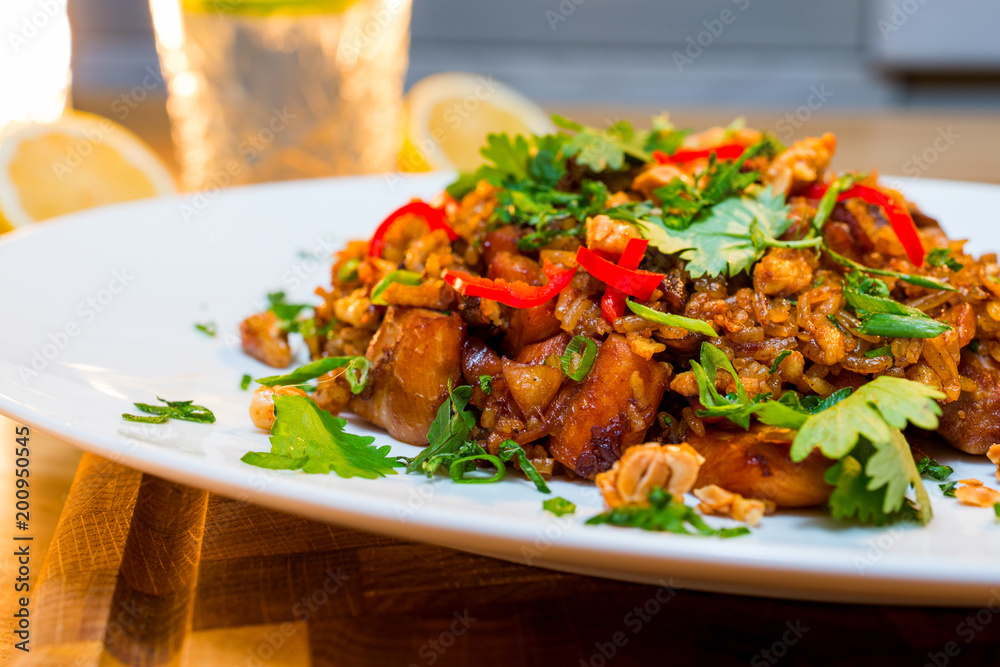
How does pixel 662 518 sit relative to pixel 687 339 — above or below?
below

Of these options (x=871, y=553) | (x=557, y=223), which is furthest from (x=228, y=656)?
(x=557, y=223)

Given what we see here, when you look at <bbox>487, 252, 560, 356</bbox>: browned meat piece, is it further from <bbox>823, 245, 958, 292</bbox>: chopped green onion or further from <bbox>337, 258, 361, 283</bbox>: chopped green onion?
<bbox>823, 245, 958, 292</bbox>: chopped green onion

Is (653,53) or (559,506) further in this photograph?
(653,53)

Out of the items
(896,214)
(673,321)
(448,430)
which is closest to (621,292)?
(673,321)

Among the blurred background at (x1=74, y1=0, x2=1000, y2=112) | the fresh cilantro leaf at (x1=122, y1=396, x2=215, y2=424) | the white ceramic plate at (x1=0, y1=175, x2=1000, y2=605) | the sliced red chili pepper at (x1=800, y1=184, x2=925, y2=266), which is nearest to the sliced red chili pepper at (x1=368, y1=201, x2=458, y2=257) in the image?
the white ceramic plate at (x1=0, y1=175, x2=1000, y2=605)

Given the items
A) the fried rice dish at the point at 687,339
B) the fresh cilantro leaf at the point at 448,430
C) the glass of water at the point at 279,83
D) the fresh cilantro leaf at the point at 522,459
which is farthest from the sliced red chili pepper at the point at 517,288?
the glass of water at the point at 279,83

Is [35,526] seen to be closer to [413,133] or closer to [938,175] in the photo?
[413,133]

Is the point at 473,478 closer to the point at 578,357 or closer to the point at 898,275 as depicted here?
the point at 578,357
